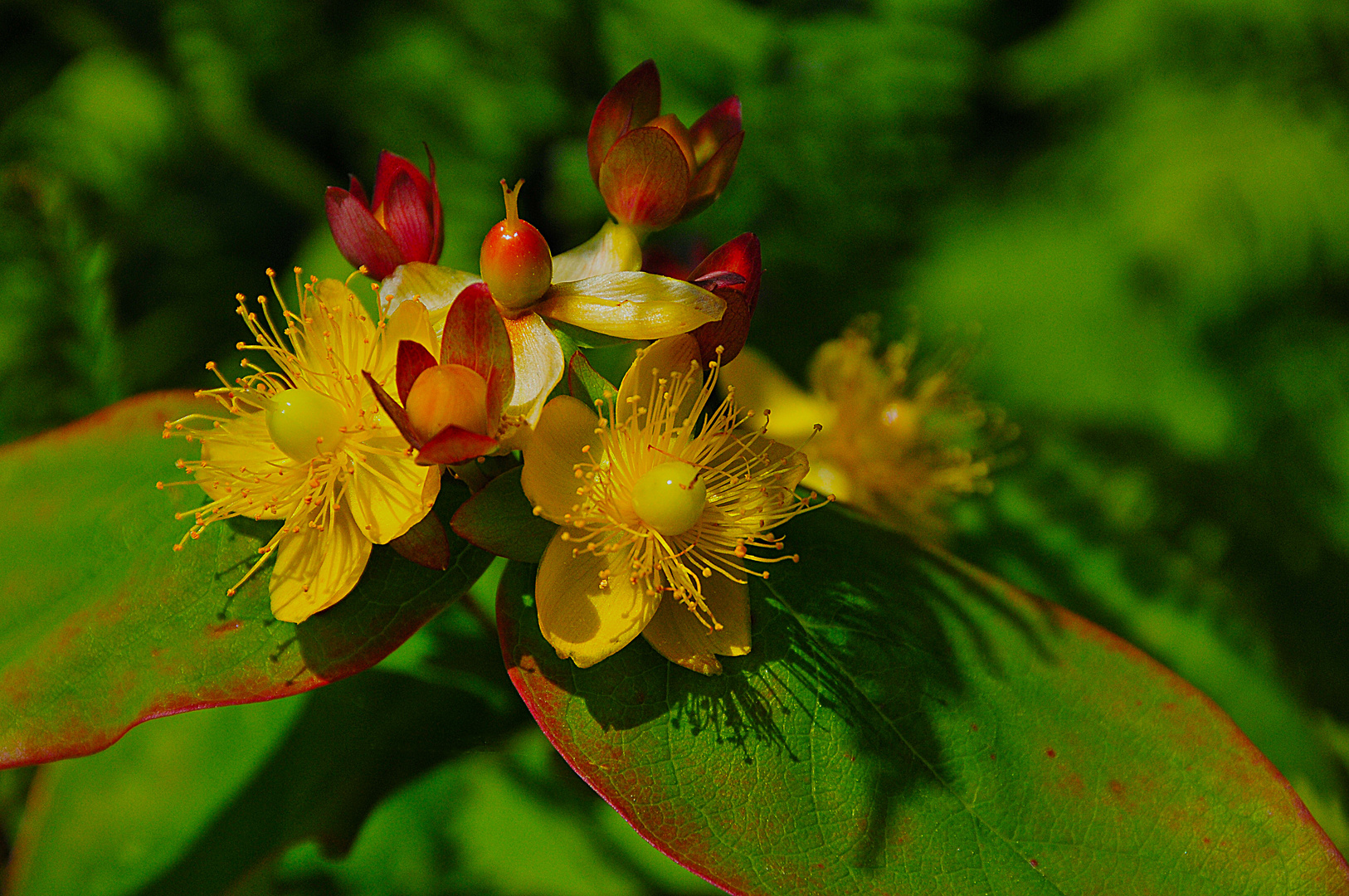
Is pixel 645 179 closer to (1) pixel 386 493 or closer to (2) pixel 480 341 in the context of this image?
(2) pixel 480 341

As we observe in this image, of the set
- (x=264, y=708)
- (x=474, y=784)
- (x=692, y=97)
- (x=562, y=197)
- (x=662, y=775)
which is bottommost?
(x=474, y=784)

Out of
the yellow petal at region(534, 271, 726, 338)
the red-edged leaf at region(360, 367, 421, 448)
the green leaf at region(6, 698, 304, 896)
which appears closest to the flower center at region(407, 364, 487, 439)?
the red-edged leaf at region(360, 367, 421, 448)

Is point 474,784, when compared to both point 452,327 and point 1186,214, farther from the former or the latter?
point 1186,214

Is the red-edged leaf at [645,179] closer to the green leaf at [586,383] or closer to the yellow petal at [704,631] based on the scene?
the green leaf at [586,383]

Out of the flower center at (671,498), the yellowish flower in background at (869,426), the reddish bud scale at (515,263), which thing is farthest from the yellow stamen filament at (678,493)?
the yellowish flower in background at (869,426)

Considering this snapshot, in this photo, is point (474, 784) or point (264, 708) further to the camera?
point (474, 784)

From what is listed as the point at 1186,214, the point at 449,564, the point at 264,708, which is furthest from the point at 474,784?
the point at 1186,214

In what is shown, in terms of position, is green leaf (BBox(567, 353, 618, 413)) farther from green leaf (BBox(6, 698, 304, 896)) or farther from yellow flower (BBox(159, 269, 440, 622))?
green leaf (BBox(6, 698, 304, 896))
